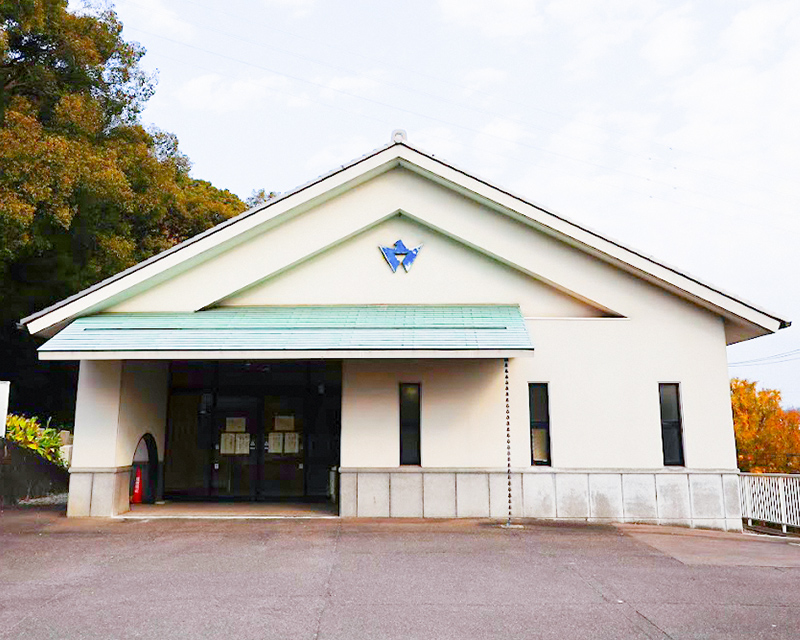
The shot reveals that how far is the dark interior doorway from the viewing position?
1455cm

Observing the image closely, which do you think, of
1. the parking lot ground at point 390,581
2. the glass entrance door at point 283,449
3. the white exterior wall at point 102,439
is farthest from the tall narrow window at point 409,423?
the white exterior wall at point 102,439

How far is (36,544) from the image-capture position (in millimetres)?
9523

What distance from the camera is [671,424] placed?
1202cm

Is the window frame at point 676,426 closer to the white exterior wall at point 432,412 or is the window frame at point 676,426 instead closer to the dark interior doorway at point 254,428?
the white exterior wall at point 432,412

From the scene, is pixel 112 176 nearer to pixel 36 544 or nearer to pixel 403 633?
pixel 36 544

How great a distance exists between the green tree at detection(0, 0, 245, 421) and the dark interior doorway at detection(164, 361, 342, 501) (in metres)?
6.29

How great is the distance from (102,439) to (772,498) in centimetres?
1285

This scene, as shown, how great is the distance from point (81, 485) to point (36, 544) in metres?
2.27

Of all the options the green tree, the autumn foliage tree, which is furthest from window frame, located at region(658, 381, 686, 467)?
the autumn foliage tree

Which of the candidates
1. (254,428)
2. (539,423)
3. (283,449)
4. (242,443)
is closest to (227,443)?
(242,443)

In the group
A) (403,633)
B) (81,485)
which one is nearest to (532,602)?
(403,633)

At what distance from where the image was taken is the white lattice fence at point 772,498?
12.6 meters

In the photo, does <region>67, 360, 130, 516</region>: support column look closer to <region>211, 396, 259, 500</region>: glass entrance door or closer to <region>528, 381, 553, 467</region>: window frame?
<region>211, 396, 259, 500</region>: glass entrance door

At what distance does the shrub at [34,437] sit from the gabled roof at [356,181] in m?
4.87
